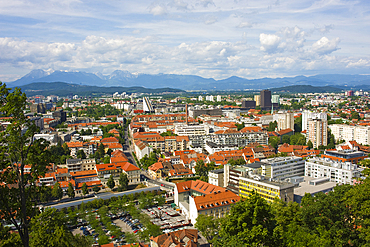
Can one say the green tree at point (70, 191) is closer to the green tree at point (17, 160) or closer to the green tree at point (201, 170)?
the green tree at point (201, 170)

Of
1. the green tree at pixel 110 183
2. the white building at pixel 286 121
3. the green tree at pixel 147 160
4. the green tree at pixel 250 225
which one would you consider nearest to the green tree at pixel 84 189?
the green tree at pixel 110 183

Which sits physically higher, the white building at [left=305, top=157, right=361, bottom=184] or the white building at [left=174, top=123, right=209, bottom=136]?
the white building at [left=174, top=123, right=209, bottom=136]

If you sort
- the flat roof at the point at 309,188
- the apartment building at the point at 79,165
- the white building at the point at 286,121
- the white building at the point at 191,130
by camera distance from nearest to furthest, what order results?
the flat roof at the point at 309,188 < the apartment building at the point at 79,165 < the white building at the point at 191,130 < the white building at the point at 286,121

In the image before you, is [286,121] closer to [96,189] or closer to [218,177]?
[218,177]

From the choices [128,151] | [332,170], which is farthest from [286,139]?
[128,151]

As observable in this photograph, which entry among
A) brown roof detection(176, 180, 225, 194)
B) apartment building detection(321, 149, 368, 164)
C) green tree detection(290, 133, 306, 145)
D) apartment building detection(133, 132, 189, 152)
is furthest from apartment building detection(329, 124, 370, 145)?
brown roof detection(176, 180, 225, 194)

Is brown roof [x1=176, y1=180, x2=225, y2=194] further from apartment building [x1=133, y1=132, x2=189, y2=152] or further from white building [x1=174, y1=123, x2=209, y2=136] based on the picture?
white building [x1=174, y1=123, x2=209, y2=136]

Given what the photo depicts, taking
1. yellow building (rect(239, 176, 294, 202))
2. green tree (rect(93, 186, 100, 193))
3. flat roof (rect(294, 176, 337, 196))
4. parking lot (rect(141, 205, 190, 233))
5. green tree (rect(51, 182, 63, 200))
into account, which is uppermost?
yellow building (rect(239, 176, 294, 202))
